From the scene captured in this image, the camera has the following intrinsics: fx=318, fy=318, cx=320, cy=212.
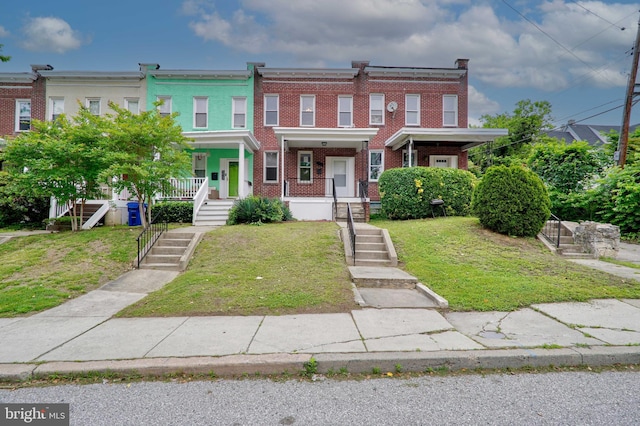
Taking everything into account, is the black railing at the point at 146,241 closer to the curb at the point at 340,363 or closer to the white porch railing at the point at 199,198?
the white porch railing at the point at 199,198

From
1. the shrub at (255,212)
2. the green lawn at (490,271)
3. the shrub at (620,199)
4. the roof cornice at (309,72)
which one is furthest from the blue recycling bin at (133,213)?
the shrub at (620,199)

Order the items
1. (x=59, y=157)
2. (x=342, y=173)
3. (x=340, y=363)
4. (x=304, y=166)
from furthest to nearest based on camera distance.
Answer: (x=342, y=173), (x=304, y=166), (x=59, y=157), (x=340, y=363)

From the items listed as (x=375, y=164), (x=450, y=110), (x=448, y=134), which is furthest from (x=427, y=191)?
(x=450, y=110)

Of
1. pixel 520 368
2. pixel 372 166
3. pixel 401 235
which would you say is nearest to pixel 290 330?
pixel 520 368

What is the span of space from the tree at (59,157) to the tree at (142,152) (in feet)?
2.20

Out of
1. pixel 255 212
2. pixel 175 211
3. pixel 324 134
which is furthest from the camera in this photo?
pixel 324 134

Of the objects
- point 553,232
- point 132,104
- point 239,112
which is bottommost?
point 553,232

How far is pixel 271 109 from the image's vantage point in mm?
17406

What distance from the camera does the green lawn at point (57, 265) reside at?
5887 millimetres

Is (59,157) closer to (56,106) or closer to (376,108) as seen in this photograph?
(56,106)

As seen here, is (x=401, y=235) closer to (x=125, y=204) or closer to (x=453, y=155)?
(x=453, y=155)

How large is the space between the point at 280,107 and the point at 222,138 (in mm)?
4296

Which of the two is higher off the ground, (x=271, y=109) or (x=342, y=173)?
(x=271, y=109)

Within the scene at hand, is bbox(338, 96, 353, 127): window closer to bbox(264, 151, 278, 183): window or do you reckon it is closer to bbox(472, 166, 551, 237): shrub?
bbox(264, 151, 278, 183): window
